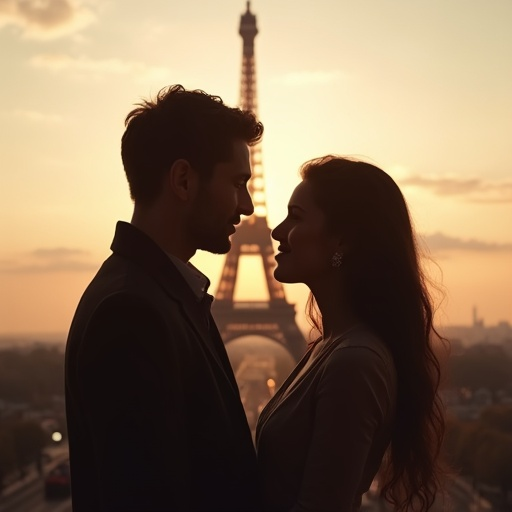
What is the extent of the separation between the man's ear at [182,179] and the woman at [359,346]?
0.65 metres

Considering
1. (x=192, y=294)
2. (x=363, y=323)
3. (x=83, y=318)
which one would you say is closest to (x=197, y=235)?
(x=192, y=294)

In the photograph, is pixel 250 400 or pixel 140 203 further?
pixel 250 400

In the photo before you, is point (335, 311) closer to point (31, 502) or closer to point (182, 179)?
point (182, 179)

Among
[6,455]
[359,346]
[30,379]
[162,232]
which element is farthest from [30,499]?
[30,379]

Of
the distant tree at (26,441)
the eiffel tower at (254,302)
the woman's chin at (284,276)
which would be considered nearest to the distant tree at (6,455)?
the distant tree at (26,441)

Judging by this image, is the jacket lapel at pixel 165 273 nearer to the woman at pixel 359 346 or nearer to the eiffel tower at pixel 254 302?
the woman at pixel 359 346

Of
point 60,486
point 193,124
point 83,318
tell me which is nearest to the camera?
point 83,318

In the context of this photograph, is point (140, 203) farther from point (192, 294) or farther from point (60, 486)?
point (60, 486)

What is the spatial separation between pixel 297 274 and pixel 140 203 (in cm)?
77

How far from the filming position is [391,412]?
13.7 feet

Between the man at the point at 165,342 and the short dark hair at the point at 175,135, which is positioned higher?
the short dark hair at the point at 175,135

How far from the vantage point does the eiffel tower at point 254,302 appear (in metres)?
47.6

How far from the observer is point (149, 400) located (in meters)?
3.36

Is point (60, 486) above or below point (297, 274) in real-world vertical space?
below
